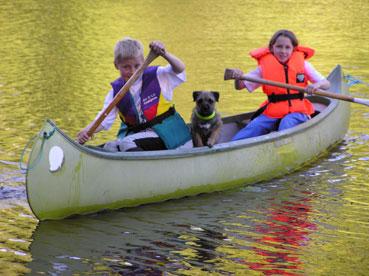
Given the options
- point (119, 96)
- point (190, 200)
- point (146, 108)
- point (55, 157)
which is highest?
point (119, 96)

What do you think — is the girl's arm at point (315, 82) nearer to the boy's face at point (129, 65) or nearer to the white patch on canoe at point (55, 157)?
the boy's face at point (129, 65)

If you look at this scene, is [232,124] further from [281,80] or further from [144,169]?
[144,169]

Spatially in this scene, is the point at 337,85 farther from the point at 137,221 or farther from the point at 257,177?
the point at 137,221

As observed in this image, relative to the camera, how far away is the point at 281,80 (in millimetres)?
7988

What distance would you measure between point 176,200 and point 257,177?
33.1 inches

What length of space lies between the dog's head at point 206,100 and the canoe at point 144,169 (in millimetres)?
302

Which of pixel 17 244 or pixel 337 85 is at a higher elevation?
pixel 337 85

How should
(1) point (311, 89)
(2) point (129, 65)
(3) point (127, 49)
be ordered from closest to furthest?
1. (3) point (127, 49)
2. (2) point (129, 65)
3. (1) point (311, 89)

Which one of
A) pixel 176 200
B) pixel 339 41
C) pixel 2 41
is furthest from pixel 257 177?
pixel 2 41

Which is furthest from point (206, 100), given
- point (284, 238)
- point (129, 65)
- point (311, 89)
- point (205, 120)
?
point (284, 238)

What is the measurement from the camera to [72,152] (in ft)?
20.5

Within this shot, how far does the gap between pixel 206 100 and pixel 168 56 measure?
56cm

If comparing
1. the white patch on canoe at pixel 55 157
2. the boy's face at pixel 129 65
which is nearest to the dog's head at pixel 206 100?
the boy's face at pixel 129 65

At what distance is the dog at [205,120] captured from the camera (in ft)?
22.9
